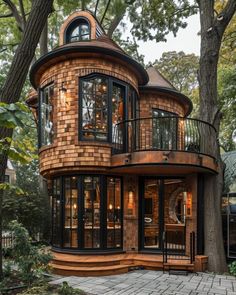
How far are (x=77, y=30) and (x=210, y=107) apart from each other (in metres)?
5.13

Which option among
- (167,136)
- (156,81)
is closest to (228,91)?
(156,81)

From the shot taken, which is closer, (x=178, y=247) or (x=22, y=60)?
(x=22, y=60)

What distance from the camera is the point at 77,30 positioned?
11.1 m

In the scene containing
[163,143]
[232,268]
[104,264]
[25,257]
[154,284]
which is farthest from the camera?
[163,143]

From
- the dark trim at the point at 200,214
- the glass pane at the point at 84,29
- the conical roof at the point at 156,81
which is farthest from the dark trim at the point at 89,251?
the glass pane at the point at 84,29

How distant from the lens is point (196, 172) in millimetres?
10039

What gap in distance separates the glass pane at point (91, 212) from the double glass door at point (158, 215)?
1.54m

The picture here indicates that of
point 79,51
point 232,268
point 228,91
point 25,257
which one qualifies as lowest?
point 232,268

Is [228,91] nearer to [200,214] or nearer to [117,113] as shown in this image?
[117,113]

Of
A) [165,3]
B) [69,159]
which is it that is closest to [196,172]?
[69,159]

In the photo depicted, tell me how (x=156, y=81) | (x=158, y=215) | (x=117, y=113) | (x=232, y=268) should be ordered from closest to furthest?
(x=232, y=268)
(x=158, y=215)
(x=117, y=113)
(x=156, y=81)

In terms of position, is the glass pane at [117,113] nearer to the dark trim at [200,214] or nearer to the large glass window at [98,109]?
the large glass window at [98,109]

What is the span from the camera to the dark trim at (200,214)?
9695 mm

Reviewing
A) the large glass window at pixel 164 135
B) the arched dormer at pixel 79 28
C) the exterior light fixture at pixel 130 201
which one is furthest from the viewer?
the arched dormer at pixel 79 28
